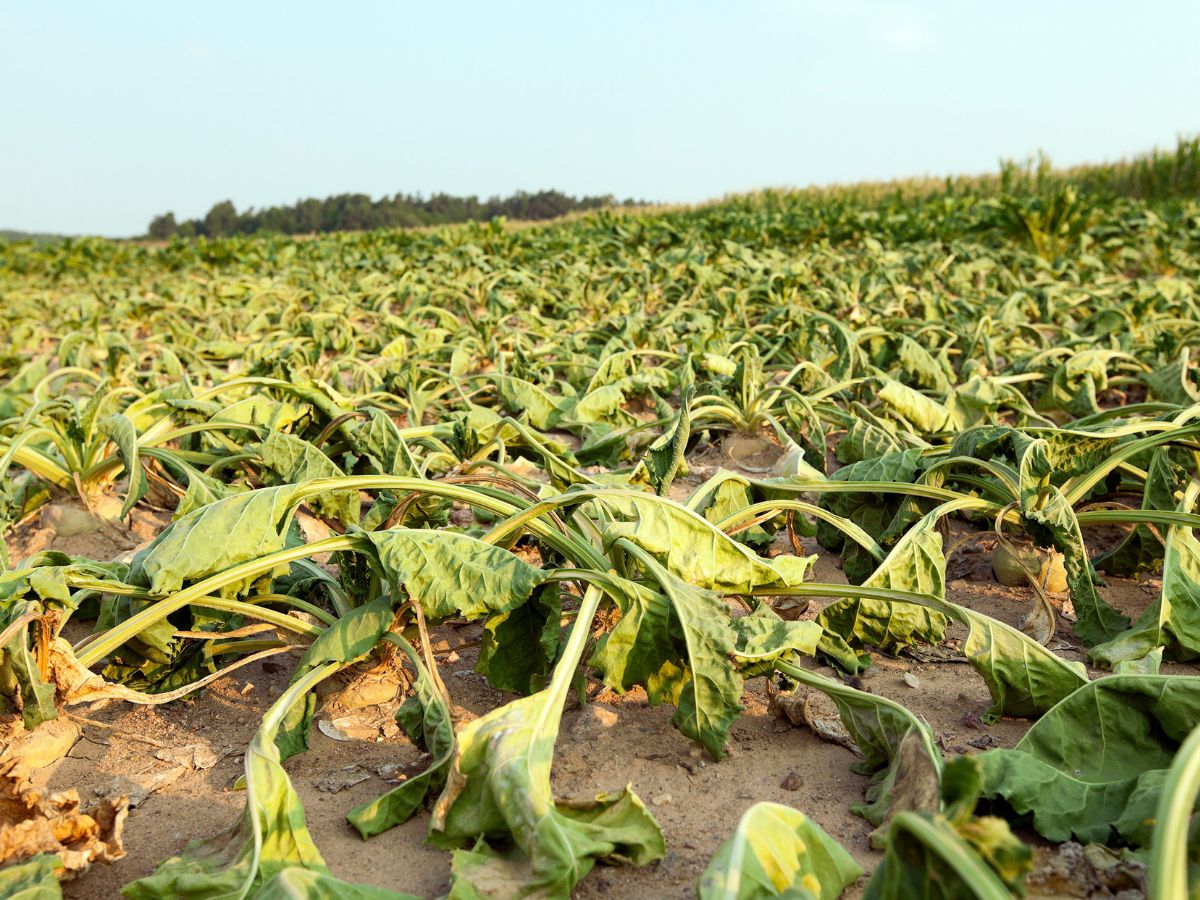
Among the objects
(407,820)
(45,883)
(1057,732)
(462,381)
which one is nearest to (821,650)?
(1057,732)

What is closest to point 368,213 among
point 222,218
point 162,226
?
point 222,218

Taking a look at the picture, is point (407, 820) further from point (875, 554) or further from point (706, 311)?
point (706, 311)

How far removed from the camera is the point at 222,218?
27656mm

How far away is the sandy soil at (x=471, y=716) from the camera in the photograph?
4.39ft

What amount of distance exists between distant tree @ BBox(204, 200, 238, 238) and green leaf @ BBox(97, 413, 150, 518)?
87.1 ft

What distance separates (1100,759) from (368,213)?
27784mm

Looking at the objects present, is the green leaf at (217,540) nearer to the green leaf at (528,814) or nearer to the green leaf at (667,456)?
the green leaf at (528,814)

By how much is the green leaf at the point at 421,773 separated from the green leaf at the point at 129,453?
114cm

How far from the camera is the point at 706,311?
18.9 feet

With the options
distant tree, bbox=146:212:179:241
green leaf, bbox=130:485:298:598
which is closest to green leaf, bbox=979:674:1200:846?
green leaf, bbox=130:485:298:598

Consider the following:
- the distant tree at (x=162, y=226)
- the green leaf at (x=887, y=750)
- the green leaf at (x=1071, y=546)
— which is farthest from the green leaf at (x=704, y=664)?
the distant tree at (x=162, y=226)

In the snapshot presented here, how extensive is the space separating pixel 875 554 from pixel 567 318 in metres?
4.55

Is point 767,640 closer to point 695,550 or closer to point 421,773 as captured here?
point 695,550

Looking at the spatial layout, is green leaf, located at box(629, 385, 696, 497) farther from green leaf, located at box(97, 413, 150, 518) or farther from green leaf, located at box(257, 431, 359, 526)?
green leaf, located at box(97, 413, 150, 518)
